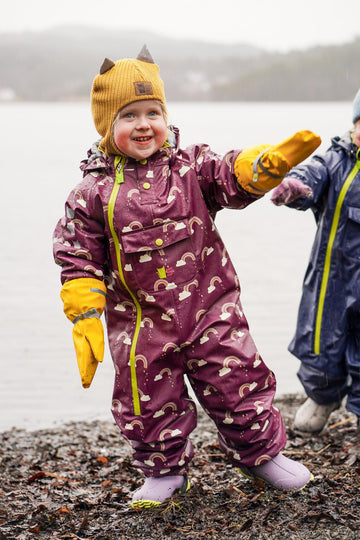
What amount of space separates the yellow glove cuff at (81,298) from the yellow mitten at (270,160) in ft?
2.13

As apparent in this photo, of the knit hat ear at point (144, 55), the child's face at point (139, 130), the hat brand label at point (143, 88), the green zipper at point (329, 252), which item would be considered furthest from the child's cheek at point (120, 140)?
the green zipper at point (329, 252)

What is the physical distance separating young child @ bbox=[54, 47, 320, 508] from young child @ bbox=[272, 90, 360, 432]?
0.62 m

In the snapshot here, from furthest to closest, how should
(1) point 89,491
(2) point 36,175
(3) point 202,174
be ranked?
(2) point 36,175 → (1) point 89,491 → (3) point 202,174

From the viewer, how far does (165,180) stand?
2.70 m

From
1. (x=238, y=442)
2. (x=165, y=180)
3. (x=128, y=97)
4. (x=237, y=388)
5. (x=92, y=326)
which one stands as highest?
(x=128, y=97)

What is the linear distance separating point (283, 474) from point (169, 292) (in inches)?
33.5

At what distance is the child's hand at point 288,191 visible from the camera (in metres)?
2.82

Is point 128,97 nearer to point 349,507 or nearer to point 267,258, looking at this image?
point 349,507

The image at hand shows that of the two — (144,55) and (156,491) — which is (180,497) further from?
(144,55)

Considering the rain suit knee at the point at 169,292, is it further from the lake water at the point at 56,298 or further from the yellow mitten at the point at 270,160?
the lake water at the point at 56,298

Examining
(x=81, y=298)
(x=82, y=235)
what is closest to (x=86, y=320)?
(x=81, y=298)

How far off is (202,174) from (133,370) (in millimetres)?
767

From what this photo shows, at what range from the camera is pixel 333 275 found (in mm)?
3408

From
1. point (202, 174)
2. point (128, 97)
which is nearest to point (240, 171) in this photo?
point (202, 174)
